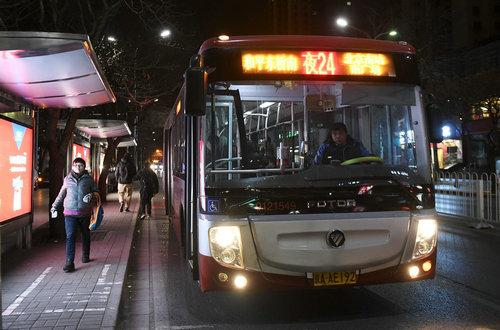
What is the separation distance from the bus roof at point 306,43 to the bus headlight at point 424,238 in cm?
191

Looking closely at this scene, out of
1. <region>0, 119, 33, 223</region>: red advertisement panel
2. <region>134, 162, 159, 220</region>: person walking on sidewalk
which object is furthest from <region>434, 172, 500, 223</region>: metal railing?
<region>0, 119, 33, 223</region>: red advertisement panel

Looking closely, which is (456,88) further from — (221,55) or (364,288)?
(221,55)

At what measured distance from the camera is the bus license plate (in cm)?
504

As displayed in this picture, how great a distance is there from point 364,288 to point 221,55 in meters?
3.94

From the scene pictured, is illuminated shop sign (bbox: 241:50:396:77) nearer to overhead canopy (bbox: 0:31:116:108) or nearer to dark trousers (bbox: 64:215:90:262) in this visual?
overhead canopy (bbox: 0:31:116:108)

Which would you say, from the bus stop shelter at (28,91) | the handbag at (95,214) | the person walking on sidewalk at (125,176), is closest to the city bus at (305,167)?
the bus stop shelter at (28,91)

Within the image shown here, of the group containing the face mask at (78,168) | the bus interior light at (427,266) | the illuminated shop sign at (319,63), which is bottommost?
the bus interior light at (427,266)

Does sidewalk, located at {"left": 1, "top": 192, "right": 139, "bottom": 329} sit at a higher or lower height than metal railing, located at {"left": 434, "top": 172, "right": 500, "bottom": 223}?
lower

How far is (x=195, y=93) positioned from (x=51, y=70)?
10.8 feet

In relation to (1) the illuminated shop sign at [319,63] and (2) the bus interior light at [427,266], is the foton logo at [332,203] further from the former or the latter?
(1) the illuminated shop sign at [319,63]

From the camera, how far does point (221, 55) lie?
5.26m

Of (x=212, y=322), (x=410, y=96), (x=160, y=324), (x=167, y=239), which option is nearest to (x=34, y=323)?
(x=160, y=324)

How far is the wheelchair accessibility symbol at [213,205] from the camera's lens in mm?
4973

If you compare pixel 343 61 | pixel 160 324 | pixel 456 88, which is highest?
pixel 456 88
